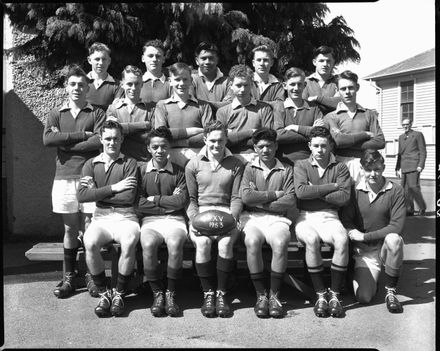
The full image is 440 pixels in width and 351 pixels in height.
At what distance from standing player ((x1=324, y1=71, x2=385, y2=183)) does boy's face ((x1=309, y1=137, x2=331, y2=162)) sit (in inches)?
18.4

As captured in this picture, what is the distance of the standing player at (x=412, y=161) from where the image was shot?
35.8ft

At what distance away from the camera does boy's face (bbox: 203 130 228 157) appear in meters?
4.93

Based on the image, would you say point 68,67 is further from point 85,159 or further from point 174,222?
point 174,222

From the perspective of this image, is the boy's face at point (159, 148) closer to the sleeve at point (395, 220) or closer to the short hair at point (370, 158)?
the short hair at point (370, 158)

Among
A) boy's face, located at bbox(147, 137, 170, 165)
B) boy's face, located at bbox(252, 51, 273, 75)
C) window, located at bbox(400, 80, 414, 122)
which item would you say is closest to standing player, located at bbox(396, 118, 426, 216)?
boy's face, located at bbox(252, 51, 273, 75)

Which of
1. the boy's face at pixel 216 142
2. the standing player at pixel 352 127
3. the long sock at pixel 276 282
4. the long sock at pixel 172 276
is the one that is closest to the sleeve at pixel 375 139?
the standing player at pixel 352 127

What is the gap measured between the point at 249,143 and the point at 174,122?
80 cm

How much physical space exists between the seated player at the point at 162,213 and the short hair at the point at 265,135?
2.61ft

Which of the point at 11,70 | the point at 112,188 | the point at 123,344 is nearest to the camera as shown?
the point at 123,344

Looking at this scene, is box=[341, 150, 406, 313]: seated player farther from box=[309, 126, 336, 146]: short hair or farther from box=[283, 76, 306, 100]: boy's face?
box=[283, 76, 306, 100]: boy's face

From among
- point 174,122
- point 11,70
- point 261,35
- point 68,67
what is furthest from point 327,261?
point 11,70

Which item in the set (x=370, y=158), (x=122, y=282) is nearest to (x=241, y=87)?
(x=370, y=158)

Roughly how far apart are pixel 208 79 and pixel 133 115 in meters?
1.07

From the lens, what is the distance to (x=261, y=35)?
6.92 meters
